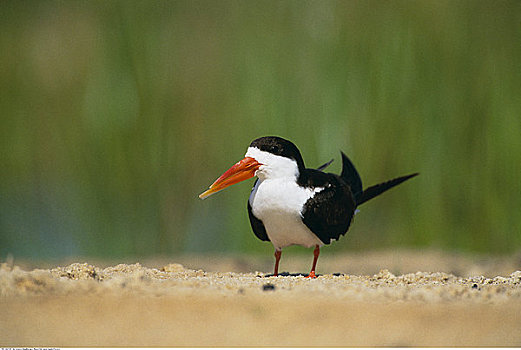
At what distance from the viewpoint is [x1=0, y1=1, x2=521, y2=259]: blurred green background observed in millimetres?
→ 4031

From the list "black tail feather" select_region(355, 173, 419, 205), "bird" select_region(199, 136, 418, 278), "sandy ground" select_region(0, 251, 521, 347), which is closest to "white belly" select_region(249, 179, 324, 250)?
"bird" select_region(199, 136, 418, 278)

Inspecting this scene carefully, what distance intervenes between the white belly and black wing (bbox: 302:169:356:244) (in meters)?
0.03

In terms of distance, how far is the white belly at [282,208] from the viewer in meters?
2.44


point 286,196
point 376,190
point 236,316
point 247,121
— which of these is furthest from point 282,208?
point 247,121

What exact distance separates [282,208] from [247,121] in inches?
65.8

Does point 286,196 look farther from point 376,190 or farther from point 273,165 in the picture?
point 376,190

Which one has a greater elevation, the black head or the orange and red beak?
the black head

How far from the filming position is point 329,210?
250 cm

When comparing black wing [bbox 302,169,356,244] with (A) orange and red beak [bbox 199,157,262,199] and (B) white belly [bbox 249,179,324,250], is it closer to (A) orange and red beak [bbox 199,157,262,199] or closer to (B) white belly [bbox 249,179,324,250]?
(B) white belly [bbox 249,179,324,250]

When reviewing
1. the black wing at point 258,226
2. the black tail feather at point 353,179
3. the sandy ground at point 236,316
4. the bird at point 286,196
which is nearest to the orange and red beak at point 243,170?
the bird at point 286,196

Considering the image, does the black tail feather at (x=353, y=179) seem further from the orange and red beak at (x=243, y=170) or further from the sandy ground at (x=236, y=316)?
the sandy ground at (x=236, y=316)

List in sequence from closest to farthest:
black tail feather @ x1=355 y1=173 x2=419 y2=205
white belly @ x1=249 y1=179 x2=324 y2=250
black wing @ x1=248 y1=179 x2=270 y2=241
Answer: white belly @ x1=249 y1=179 x2=324 y2=250, black wing @ x1=248 y1=179 x2=270 y2=241, black tail feather @ x1=355 y1=173 x2=419 y2=205

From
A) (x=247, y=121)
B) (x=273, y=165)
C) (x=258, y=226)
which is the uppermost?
(x=247, y=121)

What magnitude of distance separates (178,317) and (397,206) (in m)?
2.87
